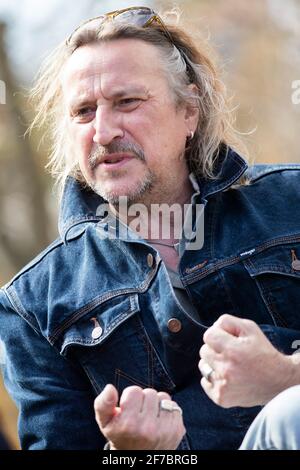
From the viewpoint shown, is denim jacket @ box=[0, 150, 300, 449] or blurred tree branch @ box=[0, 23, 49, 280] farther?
blurred tree branch @ box=[0, 23, 49, 280]

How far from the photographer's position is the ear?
3398 millimetres

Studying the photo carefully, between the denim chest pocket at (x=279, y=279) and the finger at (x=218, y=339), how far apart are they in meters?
0.63

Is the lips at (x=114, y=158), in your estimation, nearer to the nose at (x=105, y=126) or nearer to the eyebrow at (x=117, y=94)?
the nose at (x=105, y=126)

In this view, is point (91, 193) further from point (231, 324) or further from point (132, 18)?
point (231, 324)

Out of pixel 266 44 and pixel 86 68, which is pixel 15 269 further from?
pixel 86 68

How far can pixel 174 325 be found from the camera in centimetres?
286

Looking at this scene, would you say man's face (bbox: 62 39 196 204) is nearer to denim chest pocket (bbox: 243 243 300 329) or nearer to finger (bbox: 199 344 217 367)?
denim chest pocket (bbox: 243 243 300 329)

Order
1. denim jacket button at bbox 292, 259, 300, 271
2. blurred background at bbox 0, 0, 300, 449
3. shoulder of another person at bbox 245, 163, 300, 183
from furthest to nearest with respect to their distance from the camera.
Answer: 1. blurred background at bbox 0, 0, 300, 449
2. shoulder of another person at bbox 245, 163, 300, 183
3. denim jacket button at bbox 292, 259, 300, 271

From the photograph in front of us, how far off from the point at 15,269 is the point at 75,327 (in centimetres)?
621

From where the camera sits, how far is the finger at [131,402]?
7.38 ft

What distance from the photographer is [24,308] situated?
3037 millimetres

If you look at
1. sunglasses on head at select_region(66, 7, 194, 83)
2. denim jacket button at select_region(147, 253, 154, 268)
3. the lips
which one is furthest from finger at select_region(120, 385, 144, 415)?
sunglasses on head at select_region(66, 7, 194, 83)

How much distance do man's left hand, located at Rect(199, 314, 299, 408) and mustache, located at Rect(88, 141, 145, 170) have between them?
2.90 ft

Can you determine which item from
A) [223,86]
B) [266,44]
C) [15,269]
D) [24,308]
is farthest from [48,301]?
[266,44]
